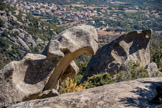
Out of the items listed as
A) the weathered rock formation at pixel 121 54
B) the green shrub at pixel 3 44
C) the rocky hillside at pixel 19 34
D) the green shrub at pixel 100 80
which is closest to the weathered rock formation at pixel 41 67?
the green shrub at pixel 100 80

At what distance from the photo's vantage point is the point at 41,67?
11.7 m

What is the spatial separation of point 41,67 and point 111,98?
15.1ft

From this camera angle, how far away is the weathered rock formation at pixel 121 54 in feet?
62.1

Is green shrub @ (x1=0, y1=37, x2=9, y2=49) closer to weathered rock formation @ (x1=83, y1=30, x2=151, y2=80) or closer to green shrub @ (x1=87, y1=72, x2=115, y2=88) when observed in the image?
weathered rock formation @ (x1=83, y1=30, x2=151, y2=80)

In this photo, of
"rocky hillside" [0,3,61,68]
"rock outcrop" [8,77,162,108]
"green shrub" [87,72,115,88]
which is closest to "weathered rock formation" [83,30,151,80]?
"green shrub" [87,72,115,88]

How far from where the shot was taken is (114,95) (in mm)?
8164

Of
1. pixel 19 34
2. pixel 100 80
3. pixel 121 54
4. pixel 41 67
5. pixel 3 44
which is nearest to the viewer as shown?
pixel 41 67

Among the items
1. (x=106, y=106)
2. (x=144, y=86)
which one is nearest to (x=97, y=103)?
(x=106, y=106)

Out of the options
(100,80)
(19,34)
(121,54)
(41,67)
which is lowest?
(19,34)

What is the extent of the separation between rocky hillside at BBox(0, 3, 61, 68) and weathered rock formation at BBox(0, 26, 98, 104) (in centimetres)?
7294

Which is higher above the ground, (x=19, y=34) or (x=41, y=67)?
(x=41, y=67)

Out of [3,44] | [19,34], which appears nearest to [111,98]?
[3,44]

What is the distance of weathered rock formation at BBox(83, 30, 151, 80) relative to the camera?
18.9 m

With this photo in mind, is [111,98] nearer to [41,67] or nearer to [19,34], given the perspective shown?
[41,67]
